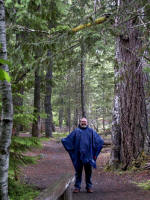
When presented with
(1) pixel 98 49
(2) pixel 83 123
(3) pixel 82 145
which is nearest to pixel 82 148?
(3) pixel 82 145

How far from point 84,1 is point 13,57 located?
348 cm

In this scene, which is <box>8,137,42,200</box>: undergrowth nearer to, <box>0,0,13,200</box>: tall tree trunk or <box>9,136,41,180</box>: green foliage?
<box>9,136,41,180</box>: green foliage

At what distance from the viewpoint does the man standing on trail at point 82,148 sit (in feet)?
21.4

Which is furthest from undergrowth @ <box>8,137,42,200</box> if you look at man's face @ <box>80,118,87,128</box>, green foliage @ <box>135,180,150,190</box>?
green foliage @ <box>135,180,150,190</box>

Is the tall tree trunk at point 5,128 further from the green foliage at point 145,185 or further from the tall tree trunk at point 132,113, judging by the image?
the tall tree trunk at point 132,113

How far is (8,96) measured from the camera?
2818 mm

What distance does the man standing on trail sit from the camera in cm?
653

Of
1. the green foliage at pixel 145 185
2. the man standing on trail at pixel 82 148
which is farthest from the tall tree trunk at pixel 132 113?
the man standing on trail at pixel 82 148

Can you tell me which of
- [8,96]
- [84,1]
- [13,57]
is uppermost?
[84,1]

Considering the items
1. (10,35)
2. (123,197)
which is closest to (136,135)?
(123,197)

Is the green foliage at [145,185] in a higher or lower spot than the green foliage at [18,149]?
lower

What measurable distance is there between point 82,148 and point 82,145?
0.08m

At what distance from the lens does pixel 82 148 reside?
6555 mm

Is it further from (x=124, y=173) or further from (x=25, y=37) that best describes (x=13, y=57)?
(x=124, y=173)
